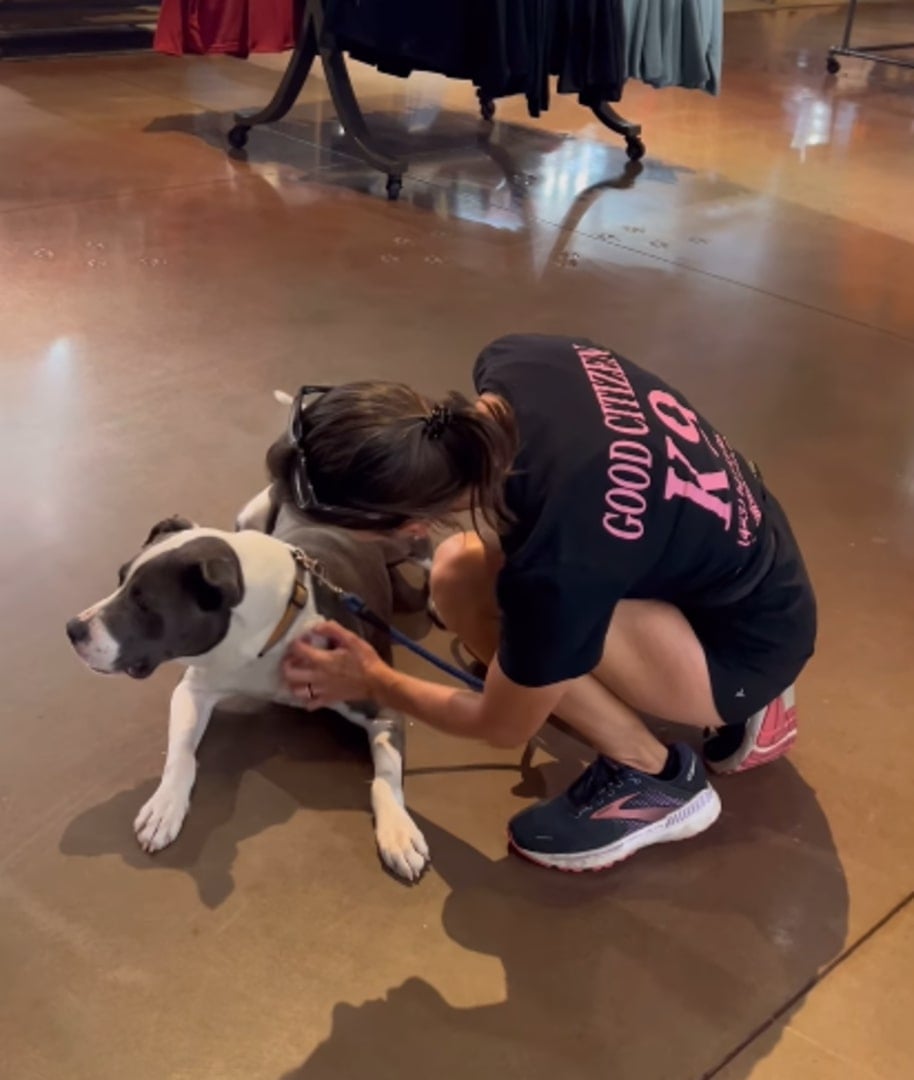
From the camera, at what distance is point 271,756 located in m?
2.12

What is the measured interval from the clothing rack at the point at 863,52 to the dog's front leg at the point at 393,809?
7401mm

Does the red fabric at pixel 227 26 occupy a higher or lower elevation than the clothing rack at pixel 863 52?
higher

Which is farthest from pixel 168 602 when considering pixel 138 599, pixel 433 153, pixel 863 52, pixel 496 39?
pixel 863 52

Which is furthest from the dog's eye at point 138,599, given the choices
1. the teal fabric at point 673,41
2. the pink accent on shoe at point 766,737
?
the teal fabric at point 673,41

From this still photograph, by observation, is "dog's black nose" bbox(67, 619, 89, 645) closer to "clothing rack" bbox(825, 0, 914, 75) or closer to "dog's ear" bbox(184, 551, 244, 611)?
"dog's ear" bbox(184, 551, 244, 611)

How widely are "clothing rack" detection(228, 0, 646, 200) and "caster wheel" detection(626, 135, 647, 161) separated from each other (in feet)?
0.78

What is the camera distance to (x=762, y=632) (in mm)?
1895

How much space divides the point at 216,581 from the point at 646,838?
2.53ft

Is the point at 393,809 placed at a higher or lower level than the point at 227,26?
lower

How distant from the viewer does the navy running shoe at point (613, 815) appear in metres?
1.92

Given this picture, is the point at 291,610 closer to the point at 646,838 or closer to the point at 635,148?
the point at 646,838

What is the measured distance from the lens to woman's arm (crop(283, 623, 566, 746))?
1.66 meters

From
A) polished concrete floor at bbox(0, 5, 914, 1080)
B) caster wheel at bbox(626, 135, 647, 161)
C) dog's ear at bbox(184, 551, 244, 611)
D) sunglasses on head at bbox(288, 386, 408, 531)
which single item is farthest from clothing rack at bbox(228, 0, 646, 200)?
sunglasses on head at bbox(288, 386, 408, 531)

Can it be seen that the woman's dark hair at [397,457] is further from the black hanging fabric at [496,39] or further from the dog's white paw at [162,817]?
the black hanging fabric at [496,39]
